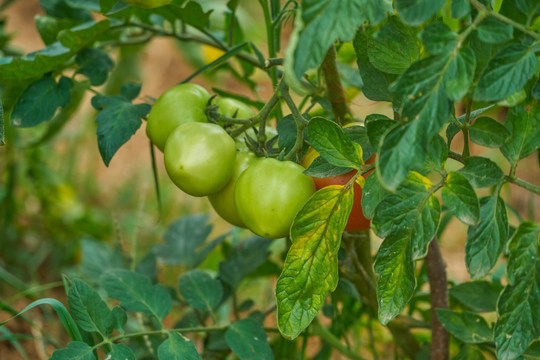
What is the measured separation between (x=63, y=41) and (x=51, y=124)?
1.28 ft

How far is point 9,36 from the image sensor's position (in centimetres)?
104

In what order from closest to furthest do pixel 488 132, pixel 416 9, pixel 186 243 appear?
pixel 416 9
pixel 488 132
pixel 186 243

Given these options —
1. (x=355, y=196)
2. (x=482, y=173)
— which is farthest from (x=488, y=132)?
(x=355, y=196)

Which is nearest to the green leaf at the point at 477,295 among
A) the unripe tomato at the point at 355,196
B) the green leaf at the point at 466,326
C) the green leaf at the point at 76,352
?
the green leaf at the point at 466,326

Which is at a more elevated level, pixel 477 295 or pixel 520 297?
pixel 520 297

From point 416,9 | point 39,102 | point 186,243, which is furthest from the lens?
point 186,243

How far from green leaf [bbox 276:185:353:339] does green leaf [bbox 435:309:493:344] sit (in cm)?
23

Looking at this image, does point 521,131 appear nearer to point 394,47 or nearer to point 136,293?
point 394,47

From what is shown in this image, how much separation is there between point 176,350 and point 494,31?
431mm

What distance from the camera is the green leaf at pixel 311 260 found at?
50 cm

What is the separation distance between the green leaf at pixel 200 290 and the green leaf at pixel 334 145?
35cm

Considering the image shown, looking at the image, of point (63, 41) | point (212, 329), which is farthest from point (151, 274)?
point (63, 41)

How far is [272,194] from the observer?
0.54m

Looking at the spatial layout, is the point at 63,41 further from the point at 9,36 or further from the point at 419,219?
the point at 419,219
